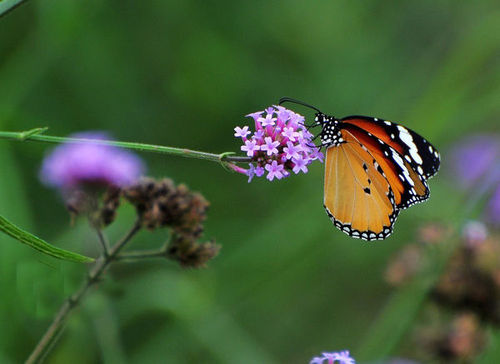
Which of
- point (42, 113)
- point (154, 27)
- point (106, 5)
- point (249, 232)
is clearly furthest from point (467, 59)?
point (42, 113)

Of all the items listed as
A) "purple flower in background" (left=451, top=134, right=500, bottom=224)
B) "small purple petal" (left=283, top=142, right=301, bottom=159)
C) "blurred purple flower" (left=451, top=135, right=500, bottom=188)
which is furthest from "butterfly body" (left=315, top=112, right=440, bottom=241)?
"blurred purple flower" (left=451, top=135, right=500, bottom=188)

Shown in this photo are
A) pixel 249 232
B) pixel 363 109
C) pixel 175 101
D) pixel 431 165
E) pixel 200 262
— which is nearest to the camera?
pixel 200 262

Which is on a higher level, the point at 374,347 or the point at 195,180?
the point at 195,180

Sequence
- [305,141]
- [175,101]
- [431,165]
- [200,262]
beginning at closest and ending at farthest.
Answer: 1. [305,141]
2. [200,262]
3. [431,165]
4. [175,101]

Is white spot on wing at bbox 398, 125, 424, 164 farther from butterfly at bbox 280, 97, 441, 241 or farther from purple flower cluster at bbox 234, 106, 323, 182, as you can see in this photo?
purple flower cluster at bbox 234, 106, 323, 182

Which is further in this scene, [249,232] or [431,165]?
[249,232]

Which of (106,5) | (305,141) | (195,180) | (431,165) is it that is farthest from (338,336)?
(305,141)

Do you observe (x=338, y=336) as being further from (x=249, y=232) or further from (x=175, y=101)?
(x=175, y=101)

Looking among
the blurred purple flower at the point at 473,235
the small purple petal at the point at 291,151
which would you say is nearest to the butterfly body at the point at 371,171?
the blurred purple flower at the point at 473,235

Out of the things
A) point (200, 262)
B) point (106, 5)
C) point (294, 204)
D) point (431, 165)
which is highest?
point (106, 5)

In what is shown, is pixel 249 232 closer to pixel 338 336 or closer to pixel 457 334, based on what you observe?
pixel 338 336
